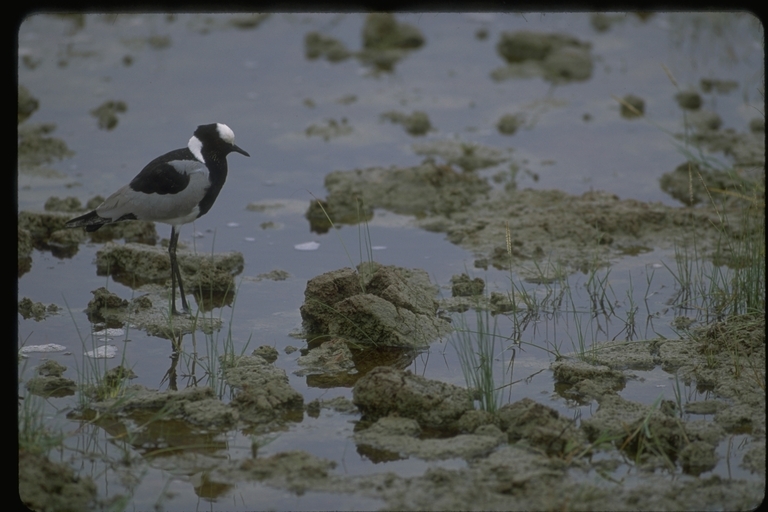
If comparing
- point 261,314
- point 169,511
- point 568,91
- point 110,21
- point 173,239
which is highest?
point 110,21

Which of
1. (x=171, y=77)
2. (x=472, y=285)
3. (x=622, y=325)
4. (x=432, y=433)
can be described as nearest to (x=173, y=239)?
(x=472, y=285)

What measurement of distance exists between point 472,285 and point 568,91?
5.43 m

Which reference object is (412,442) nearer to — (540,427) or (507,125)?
(540,427)

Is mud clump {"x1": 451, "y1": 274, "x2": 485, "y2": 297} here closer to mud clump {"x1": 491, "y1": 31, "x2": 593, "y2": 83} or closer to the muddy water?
the muddy water

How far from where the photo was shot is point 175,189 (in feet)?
20.6

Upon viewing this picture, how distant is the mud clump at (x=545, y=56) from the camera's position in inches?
465

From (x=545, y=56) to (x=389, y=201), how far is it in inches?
190

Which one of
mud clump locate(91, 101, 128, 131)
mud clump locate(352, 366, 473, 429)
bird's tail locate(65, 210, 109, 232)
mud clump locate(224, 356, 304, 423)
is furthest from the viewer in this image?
mud clump locate(91, 101, 128, 131)

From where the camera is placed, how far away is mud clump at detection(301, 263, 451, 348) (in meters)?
5.89

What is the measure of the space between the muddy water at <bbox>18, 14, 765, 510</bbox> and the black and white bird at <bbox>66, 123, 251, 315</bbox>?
58 centimetres

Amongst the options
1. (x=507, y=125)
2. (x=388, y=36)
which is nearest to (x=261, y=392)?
(x=507, y=125)

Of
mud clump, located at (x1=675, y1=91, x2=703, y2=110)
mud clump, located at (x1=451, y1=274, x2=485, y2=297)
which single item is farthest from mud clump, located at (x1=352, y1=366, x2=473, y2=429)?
mud clump, located at (x1=675, y1=91, x2=703, y2=110)

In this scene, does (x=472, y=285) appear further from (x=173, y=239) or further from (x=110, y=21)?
(x=110, y=21)

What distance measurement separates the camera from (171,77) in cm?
1152
